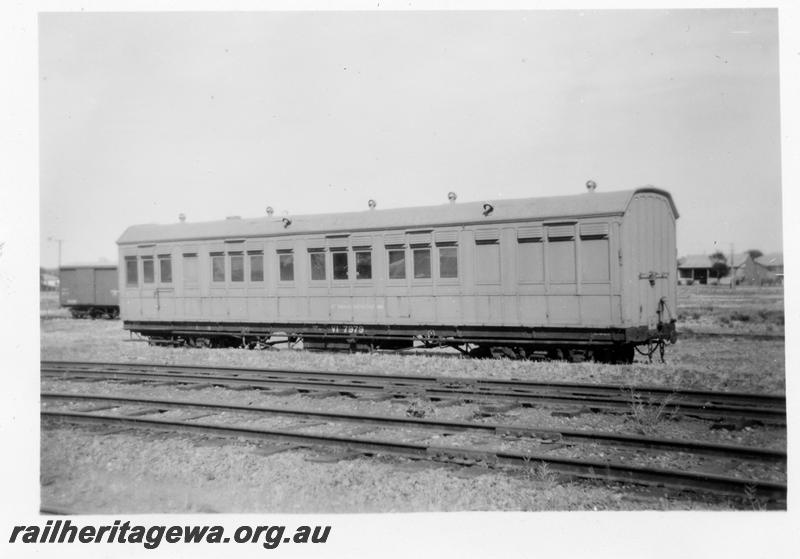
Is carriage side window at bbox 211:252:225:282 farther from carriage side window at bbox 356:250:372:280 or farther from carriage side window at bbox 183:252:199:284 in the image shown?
carriage side window at bbox 356:250:372:280

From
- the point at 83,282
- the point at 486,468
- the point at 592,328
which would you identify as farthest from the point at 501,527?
the point at 83,282

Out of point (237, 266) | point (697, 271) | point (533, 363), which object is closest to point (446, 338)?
point (533, 363)

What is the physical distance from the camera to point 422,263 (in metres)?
14.3

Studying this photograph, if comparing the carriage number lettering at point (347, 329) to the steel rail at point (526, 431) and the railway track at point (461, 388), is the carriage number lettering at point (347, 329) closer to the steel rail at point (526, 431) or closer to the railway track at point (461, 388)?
the railway track at point (461, 388)

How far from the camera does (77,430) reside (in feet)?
29.1

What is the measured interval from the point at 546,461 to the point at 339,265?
31.7 feet

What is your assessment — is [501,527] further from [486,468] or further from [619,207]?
[619,207]

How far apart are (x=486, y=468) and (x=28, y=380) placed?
5.10 metres

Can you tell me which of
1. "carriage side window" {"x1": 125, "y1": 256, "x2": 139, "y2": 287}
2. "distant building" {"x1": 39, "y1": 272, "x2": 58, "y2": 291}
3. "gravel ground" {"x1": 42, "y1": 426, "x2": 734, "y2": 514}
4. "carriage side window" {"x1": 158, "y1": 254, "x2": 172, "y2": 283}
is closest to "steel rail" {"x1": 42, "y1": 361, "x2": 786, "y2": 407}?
"gravel ground" {"x1": 42, "y1": 426, "x2": 734, "y2": 514}

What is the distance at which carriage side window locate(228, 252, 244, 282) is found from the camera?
16.9 metres

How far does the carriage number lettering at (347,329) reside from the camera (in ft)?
50.0

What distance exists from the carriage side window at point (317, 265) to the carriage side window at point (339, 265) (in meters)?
0.32

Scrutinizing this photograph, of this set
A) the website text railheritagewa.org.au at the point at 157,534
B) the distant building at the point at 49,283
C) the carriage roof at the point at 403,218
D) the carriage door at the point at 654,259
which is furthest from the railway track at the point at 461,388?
the distant building at the point at 49,283

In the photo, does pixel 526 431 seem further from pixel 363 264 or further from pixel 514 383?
pixel 363 264
